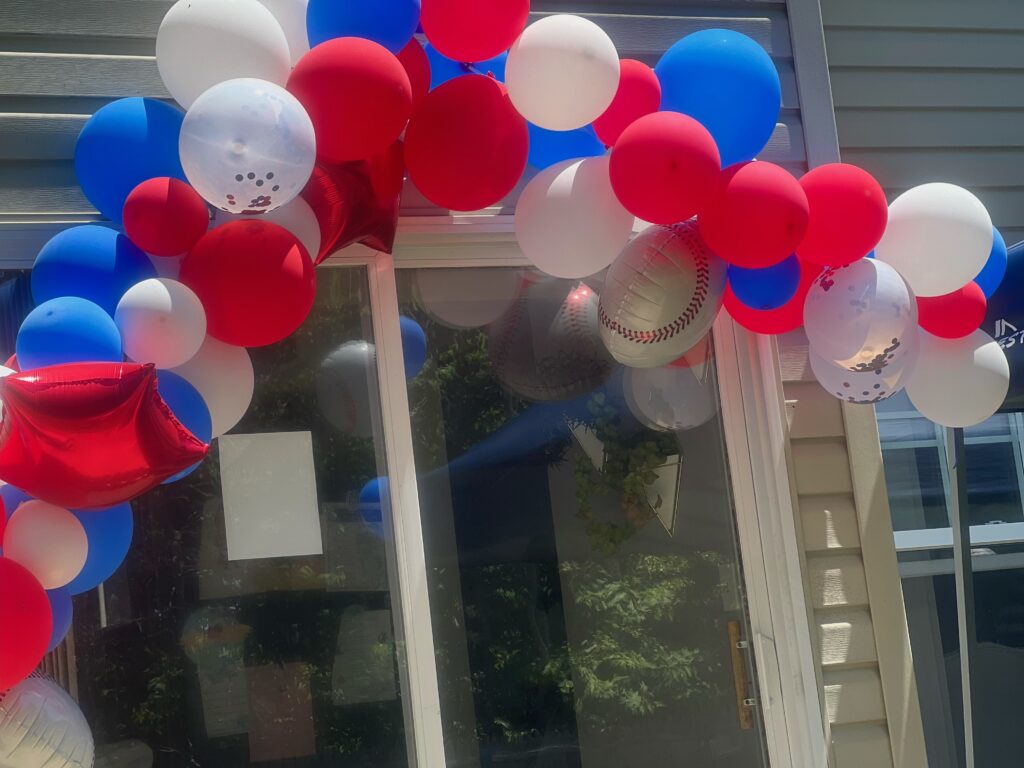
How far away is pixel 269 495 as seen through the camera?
283 centimetres

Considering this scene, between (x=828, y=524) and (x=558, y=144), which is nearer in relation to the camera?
(x=558, y=144)

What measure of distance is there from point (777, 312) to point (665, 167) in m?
0.67

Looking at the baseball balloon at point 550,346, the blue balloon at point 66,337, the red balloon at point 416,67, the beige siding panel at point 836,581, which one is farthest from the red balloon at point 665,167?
the beige siding panel at point 836,581

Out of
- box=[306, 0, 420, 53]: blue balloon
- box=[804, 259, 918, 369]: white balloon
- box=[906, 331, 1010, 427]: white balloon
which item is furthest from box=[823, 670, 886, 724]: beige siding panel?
box=[306, 0, 420, 53]: blue balloon

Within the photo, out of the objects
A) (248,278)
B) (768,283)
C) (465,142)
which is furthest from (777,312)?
(248,278)

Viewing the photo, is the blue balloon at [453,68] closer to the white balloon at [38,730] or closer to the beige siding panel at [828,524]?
the beige siding panel at [828,524]

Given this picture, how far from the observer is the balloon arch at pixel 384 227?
2.14 metres

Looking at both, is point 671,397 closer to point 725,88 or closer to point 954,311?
point 954,311

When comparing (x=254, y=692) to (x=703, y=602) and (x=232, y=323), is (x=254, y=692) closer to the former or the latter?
(x=232, y=323)

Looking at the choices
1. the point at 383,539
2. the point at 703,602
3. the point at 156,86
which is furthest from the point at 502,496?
the point at 156,86

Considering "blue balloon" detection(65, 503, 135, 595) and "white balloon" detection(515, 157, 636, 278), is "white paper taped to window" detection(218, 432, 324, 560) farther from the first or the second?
"white balloon" detection(515, 157, 636, 278)

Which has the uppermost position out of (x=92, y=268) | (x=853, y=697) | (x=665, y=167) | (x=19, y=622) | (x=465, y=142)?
(x=465, y=142)

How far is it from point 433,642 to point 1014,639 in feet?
7.98

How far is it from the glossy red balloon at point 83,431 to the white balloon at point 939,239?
1777 millimetres
